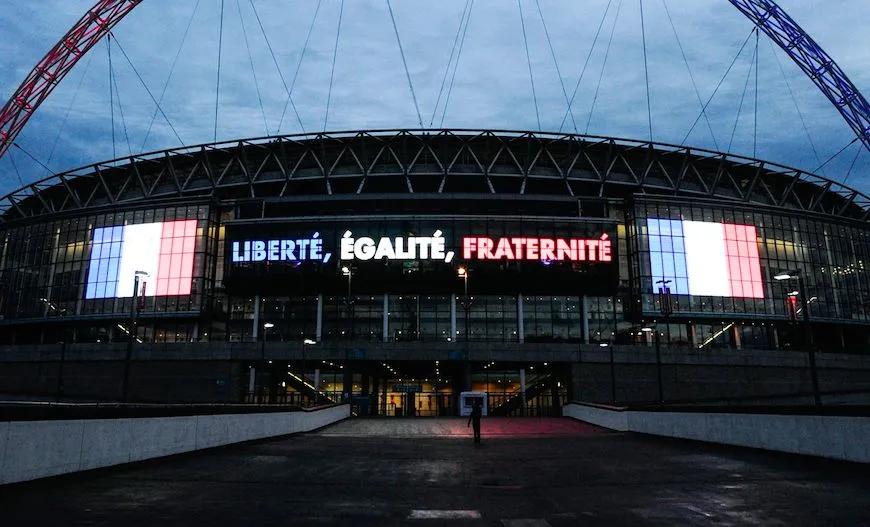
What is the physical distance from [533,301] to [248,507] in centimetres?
6015

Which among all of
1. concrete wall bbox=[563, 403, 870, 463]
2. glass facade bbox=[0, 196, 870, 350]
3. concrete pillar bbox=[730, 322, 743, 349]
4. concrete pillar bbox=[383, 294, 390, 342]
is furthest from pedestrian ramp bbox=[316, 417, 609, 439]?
concrete pillar bbox=[730, 322, 743, 349]

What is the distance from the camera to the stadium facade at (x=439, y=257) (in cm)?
6581

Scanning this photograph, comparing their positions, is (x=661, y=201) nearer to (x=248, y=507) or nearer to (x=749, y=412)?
(x=749, y=412)

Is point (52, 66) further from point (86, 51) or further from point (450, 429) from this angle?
point (450, 429)

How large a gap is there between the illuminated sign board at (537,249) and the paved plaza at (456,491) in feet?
153

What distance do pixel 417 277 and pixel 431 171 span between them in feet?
49.8

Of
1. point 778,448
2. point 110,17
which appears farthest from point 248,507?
point 110,17

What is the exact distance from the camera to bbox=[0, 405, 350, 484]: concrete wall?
1065 cm

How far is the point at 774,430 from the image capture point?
695 inches

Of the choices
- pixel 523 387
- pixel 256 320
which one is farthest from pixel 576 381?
pixel 256 320

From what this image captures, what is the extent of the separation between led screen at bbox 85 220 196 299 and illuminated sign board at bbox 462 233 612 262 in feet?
106

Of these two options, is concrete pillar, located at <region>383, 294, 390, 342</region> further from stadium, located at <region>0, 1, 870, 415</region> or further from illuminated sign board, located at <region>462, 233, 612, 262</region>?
illuminated sign board, located at <region>462, 233, 612, 262</region>

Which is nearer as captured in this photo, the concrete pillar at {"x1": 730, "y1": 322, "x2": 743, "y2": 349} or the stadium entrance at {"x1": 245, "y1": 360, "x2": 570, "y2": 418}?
the stadium entrance at {"x1": 245, "y1": 360, "x2": 570, "y2": 418}

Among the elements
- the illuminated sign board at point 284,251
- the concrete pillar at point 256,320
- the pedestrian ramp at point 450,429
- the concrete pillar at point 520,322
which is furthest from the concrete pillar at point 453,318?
the pedestrian ramp at point 450,429
